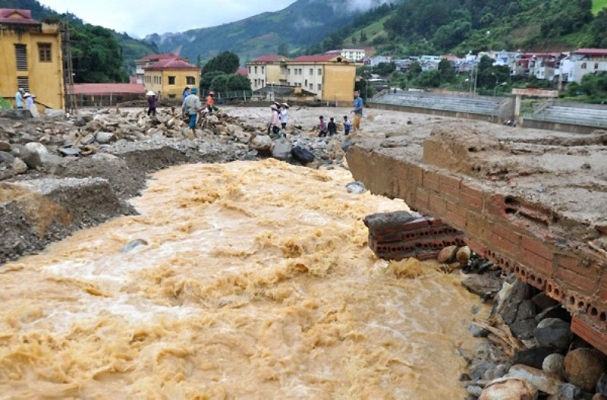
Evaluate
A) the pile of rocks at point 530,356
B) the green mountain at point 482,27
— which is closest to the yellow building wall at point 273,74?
the green mountain at point 482,27

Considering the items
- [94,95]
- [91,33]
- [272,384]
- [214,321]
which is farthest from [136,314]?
[91,33]

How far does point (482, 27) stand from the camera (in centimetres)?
7462

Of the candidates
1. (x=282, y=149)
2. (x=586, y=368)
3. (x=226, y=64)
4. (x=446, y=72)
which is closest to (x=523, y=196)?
(x=586, y=368)

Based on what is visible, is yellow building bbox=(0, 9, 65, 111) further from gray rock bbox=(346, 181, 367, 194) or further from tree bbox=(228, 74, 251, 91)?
gray rock bbox=(346, 181, 367, 194)

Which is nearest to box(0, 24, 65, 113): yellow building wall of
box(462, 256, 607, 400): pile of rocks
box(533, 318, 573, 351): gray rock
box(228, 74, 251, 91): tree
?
box(228, 74, 251, 91): tree

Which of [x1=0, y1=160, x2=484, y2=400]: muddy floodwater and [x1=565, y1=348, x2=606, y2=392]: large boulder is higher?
[x1=565, y1=348, x2=606, y2=392]: large boulder

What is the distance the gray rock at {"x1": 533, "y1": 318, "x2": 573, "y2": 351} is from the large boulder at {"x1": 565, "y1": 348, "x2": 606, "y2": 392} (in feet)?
1.36

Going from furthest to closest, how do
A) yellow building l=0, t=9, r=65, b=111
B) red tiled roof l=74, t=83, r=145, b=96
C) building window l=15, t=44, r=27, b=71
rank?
red tiled roof l=74, t=83, r=145, b=96 < building window l=15, t=44, r=27, b=71 < yellow building l=0, t=9, r=65, b=111

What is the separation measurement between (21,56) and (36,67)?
2.63 ft

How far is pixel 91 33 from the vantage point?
43656 millimetres

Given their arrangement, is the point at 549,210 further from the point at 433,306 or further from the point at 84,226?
the point at 84,226

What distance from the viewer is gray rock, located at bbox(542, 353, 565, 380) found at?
4812 millimetres

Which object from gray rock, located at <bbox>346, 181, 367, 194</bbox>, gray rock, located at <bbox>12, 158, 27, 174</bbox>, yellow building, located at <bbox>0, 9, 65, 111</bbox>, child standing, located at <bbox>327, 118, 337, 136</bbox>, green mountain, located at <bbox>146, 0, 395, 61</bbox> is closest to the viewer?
gray rock, located at <bbox>12, 158, 27, 174</bbox>

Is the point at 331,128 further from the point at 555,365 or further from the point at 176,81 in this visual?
the point at 176,81
